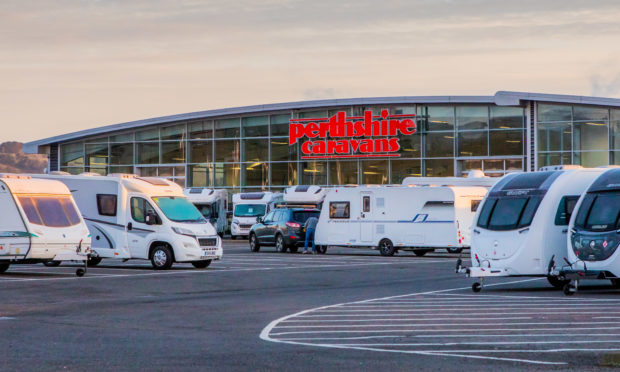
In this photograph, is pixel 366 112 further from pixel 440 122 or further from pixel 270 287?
pixel 270 287

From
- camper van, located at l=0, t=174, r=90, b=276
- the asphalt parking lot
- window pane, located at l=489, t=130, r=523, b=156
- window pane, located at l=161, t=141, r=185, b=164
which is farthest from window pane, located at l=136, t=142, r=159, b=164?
→ the asphalt parking lot

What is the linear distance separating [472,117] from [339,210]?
1823 cm

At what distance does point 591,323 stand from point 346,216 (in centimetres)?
2363

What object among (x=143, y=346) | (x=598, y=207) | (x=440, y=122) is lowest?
(x=143, y=346)

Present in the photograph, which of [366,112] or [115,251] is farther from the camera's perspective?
[366,112]

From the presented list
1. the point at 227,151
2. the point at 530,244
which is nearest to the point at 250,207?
the point at 227,151

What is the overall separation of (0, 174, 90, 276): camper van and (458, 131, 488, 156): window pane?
31.8 metres

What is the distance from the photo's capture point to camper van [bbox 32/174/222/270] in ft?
88.2

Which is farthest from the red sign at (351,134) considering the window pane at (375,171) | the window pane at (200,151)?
the window pane at (200,151)

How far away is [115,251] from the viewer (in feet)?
89.6

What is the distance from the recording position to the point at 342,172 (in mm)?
56469

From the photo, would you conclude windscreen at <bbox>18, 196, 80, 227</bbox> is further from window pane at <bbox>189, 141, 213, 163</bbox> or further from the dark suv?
window pane at <bbox>189, 141, 213, 163</bbox>

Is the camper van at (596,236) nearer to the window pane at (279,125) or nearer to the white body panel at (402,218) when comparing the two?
the white body panel at (402,218)

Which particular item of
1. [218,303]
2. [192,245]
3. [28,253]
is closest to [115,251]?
[192,245]
